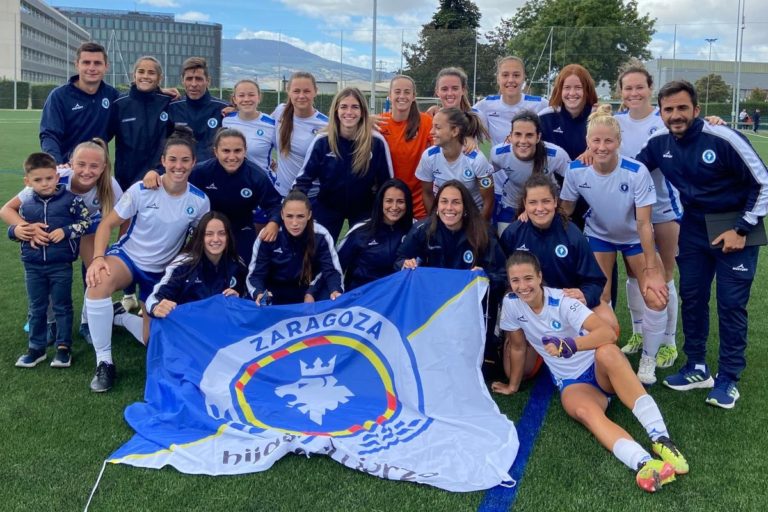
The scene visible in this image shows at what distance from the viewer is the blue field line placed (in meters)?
2.86

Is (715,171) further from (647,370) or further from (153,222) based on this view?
(153,222)

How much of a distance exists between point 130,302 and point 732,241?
468 centimetres

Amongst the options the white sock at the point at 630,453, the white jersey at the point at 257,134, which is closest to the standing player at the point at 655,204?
the white sock at the point at 630,453

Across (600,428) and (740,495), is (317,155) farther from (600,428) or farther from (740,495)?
(740,495)

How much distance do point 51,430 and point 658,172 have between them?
13.8 ft

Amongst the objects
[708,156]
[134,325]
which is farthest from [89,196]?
[708,156]

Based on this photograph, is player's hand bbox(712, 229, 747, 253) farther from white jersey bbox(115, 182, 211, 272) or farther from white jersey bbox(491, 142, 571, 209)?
white jersey bbox(115, 182, 211, 272)

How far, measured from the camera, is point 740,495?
9.62 feet

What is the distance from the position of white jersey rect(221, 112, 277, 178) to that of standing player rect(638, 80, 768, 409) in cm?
306

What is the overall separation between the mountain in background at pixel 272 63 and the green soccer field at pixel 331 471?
125ft

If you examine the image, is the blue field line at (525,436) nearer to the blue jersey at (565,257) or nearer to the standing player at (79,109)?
the blue jersey at (565,257)

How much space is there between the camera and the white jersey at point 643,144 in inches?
179

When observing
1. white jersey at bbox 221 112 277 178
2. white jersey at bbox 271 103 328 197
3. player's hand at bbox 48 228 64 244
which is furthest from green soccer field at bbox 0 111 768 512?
white jersey at bbox 221 112 277 178

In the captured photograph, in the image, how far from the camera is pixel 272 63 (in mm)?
42688
